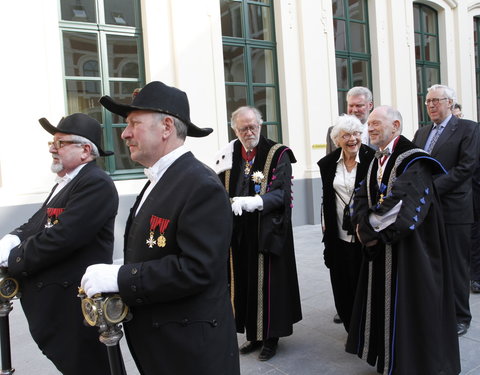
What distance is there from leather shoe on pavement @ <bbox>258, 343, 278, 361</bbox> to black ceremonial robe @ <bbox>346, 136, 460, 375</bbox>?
78 cm

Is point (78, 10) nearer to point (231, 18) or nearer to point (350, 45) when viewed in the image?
point (231, 18)

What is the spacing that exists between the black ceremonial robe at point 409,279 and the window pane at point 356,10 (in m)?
8.34

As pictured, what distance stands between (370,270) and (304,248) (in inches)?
169

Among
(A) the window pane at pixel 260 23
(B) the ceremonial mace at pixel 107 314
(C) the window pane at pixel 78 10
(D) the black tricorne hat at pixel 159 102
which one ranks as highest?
(A) the window pane at pixel 260 23

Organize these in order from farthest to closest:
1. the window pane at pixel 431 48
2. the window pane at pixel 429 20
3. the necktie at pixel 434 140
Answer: the window pane at pixel 431 48 < the window pane at pixel 429 20 < the necktie at pixel 434 140

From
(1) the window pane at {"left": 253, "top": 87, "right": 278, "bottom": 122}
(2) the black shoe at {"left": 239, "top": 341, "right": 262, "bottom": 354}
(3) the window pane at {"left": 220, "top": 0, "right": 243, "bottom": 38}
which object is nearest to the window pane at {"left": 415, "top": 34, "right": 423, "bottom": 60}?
(1) the window pane at {"left": 253, "top": 87, "right": 278, "bottom": 122}

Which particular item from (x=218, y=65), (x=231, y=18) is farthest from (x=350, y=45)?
(x=218, y=65)

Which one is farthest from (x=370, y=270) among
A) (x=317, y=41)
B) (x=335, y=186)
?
(x=317, y=41)

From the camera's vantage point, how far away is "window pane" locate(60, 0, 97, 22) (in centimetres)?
664

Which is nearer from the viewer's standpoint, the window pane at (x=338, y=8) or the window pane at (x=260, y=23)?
the window pane at (x=260, y=23)

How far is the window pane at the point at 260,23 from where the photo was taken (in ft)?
28.5

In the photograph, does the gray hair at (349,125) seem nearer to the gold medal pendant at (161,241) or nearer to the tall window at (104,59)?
the gold medal pendant at (161,241)

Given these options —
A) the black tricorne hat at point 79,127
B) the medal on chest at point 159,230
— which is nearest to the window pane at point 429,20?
the black tricorne hat at point 79,127

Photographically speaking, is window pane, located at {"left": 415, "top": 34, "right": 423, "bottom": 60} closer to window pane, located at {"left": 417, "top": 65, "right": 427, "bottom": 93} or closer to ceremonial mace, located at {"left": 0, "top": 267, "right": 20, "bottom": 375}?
window pane, located at {"left": 417, "top": 65, "right": 427, "bottom": 93}
